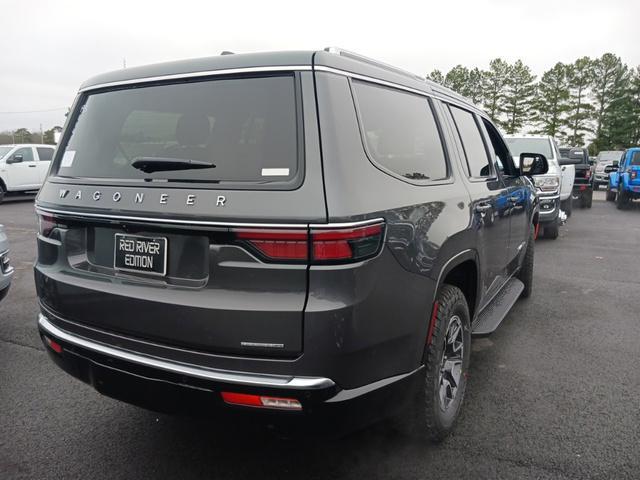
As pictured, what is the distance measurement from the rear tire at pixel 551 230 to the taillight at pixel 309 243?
8557 mm

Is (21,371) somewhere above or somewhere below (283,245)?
below

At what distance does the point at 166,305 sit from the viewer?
6.84ft

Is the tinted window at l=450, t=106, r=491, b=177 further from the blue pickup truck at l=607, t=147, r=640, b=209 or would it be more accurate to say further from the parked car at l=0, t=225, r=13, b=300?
the blue pickup truck at l=607, t=147, r=640, b=209

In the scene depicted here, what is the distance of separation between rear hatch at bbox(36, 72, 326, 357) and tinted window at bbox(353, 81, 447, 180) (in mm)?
350

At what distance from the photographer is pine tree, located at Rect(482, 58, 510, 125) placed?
56.0 m

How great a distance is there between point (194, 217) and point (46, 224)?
101 centimetres

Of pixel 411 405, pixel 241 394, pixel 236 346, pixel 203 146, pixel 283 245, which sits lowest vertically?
pixel 411 405

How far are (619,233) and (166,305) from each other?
10921 millimetres

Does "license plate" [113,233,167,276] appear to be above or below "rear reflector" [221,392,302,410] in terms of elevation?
above

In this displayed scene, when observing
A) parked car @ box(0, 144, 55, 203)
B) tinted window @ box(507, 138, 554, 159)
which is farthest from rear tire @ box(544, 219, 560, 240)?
parked car @ box(0, 144, 55, 203)

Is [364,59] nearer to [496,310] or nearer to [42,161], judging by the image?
[496,310]

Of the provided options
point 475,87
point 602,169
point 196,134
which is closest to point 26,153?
point 196,134

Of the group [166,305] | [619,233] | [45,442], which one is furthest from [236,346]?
[619,233]

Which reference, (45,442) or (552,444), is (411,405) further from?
(45,442)
